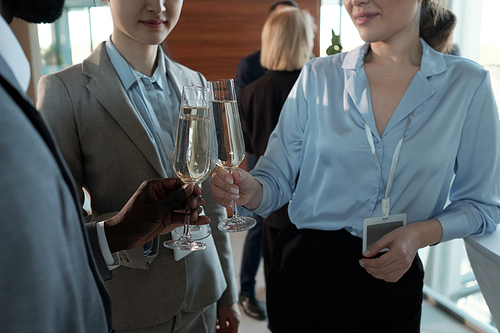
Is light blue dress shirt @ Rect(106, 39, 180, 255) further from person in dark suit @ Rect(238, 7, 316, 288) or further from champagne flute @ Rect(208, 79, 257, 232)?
person in dark suit @ Rect(238, 7, 316, 288)

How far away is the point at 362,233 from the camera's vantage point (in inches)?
49.8

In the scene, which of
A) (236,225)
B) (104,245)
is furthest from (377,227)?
(104,245)

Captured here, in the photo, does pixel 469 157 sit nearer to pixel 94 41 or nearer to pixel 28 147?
pixel 28 147

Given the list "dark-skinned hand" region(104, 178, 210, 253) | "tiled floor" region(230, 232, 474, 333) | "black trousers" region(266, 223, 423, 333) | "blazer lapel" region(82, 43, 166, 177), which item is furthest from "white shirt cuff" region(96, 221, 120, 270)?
"tiled floor" region(230, 232, 474, 333)

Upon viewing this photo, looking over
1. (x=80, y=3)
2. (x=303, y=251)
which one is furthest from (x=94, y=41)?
(x=303, y=251)

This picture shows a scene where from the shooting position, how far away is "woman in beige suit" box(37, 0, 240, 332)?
3.83ft

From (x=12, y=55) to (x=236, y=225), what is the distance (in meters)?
0.71

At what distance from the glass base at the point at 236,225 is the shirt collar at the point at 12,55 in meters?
0.64

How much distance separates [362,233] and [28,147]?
1034 mm

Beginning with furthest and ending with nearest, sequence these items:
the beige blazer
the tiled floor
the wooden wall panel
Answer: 1. the wooden wall panel
2. the tiled floor
3. the beige blazer

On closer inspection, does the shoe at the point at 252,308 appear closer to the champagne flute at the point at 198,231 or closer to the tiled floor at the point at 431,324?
the tiled floor at the point at 431,324

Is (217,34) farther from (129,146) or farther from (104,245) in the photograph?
(104,245)

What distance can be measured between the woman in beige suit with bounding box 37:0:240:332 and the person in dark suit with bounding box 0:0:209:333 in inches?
21.4

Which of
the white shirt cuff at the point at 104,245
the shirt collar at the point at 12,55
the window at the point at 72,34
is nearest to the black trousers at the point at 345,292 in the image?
the white shirt cuff at the point at 104,245
